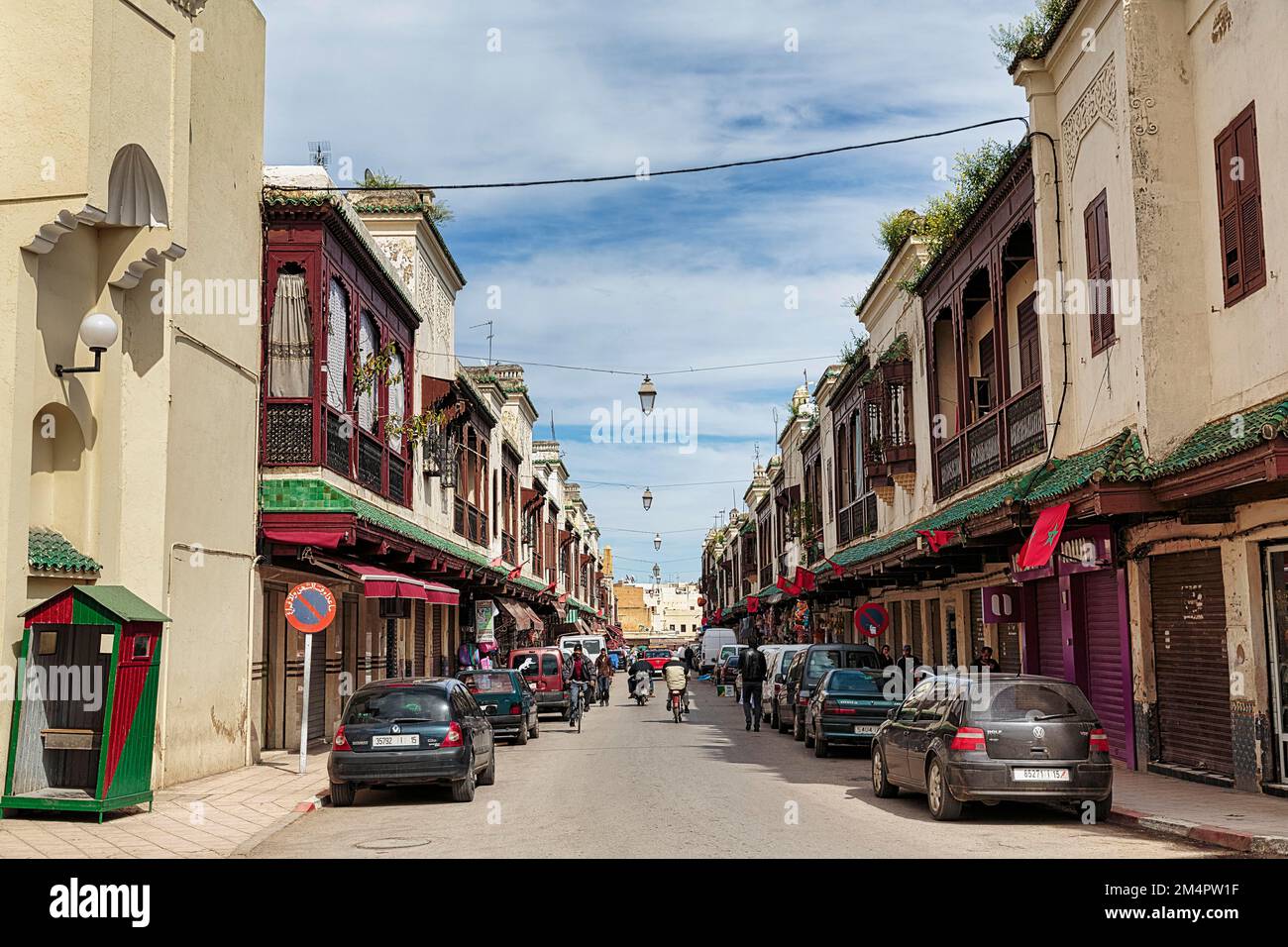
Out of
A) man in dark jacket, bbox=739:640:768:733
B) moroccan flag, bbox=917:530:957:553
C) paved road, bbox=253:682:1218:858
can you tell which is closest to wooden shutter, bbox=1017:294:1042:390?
moroccan flag, bbox=917:530:957:553

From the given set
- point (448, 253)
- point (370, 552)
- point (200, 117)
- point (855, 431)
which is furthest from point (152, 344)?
point (855, 431)

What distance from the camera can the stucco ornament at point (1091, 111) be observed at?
16781 mm

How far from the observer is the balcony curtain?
69.9ft

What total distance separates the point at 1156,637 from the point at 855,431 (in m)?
23.1

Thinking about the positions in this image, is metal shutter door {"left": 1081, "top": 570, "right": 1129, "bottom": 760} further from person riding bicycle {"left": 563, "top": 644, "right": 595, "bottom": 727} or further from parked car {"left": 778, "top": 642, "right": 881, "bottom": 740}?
person riding bicycle {"left": 563, "top": 644, "right": 595, "bottom": 727}

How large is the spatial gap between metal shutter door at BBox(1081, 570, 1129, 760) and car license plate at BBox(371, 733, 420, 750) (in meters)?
9.61

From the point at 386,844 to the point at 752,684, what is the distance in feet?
57.8

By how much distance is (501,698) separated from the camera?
984 inches

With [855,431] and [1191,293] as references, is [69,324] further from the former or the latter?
[855,431]

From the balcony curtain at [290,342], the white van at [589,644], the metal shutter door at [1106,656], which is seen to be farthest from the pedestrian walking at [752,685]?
the white van at [589,644]

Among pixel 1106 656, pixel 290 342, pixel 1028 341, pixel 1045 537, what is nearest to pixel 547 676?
pixel 290 342

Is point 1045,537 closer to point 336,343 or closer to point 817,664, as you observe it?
point 817,664
